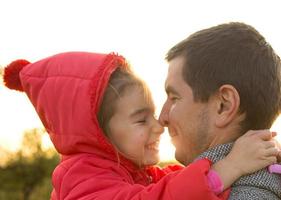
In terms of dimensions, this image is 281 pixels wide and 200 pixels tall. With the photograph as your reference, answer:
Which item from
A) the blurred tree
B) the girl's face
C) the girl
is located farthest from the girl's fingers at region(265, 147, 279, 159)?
the blurred tree

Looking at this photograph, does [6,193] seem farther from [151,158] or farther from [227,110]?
[227,110]

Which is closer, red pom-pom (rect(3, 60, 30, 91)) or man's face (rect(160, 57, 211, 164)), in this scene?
man's face (rect(160, 57, 211, 164))

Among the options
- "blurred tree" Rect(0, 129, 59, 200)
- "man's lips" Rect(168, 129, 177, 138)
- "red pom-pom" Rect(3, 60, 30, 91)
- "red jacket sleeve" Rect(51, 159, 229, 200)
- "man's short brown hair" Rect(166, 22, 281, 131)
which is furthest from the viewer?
"blurred tree" Rect(0, 129, 59, 200)

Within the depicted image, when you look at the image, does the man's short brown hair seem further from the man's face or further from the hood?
the hood

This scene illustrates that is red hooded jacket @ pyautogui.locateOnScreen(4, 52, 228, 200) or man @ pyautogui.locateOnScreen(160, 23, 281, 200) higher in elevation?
man @ pyautogui.locateOnScreen(160, 23, 281, 200)

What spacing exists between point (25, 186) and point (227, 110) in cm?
865

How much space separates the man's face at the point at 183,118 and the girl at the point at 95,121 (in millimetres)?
251

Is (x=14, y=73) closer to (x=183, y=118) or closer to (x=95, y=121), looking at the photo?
(x=95, y=121)

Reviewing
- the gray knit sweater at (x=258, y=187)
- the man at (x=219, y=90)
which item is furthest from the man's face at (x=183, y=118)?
the gray knit sweater at (x=258, y=187)

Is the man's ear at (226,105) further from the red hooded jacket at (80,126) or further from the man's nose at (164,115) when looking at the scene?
the red hooded jacket at (80,126)

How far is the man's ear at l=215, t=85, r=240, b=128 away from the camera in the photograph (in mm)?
2379

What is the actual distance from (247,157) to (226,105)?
0.66ft

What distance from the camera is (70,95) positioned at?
2.99 metres

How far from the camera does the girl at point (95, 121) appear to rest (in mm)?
2820
